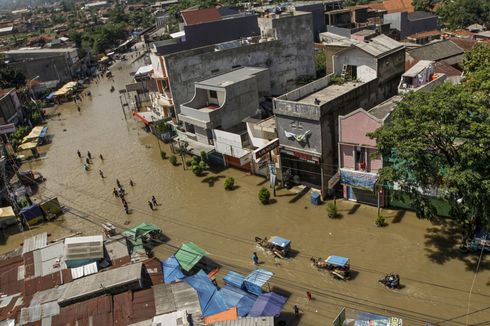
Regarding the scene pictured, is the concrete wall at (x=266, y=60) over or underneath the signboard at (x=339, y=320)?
over

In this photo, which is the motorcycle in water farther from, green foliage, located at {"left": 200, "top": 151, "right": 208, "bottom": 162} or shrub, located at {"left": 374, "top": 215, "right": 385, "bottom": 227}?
green foliage, located at {"left": 200, "top": 151, "right": 208, "bottom": 162}

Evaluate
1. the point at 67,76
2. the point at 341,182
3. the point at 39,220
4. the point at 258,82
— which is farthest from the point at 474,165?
the point at 67,76

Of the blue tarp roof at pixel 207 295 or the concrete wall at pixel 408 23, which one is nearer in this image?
the blue tarp roof at pixel 207 295

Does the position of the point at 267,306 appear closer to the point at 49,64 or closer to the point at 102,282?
the point at 102,282

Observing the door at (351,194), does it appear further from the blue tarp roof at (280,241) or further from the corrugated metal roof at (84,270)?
the corrugated metal roof at (84,270)

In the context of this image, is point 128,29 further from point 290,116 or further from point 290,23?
point 290,116

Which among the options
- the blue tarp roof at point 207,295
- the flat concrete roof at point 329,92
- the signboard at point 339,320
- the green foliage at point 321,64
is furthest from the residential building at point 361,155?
the green foliage at point 321,64

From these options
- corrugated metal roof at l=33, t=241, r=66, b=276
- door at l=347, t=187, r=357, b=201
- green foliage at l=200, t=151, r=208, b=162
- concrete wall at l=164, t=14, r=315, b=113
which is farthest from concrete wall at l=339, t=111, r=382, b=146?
concrete wall at l=164, t=14, r=315, b=113
